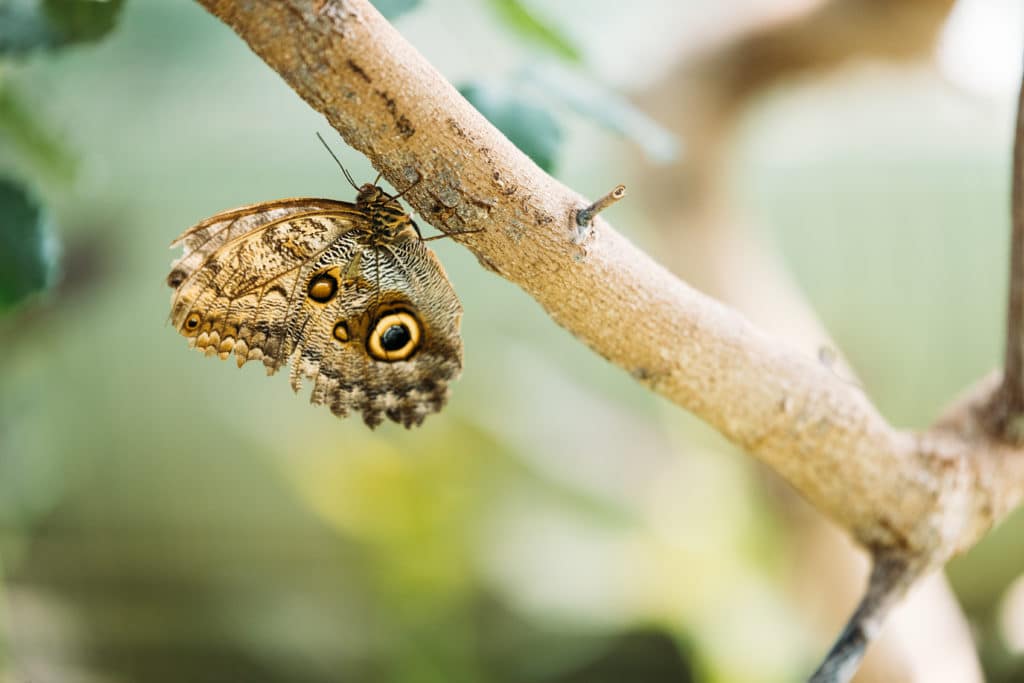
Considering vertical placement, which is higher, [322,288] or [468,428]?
[468,428]

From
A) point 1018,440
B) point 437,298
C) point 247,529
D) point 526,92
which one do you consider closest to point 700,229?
point 1018,440

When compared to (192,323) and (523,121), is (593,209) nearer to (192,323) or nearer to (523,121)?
(523,121)

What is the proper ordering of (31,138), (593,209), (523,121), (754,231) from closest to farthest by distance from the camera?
(593,209)
(523,121)
(31,138)
(754,231)

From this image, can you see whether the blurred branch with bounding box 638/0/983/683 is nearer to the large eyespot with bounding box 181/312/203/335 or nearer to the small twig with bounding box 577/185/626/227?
the small twig with bounding box 577/185/626/227

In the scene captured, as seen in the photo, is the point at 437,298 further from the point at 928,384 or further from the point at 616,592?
the point at 928,384

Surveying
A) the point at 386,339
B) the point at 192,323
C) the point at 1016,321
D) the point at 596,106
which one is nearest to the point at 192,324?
the point at 192,323

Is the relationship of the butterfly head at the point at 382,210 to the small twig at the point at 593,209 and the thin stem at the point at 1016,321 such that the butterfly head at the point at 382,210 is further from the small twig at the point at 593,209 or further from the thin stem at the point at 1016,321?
the thin stem at the point at 1016,321
